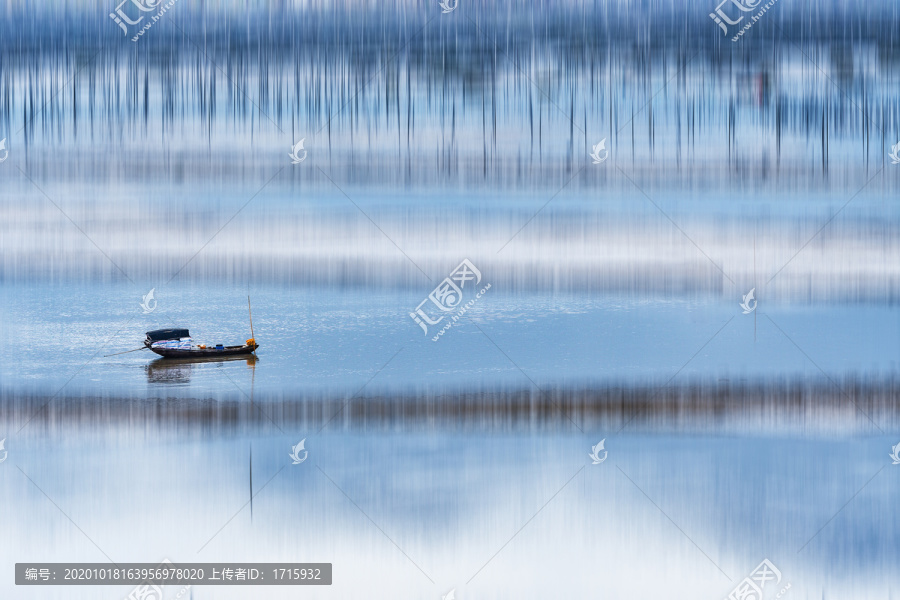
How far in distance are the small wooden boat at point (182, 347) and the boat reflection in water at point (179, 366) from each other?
0.71 ft

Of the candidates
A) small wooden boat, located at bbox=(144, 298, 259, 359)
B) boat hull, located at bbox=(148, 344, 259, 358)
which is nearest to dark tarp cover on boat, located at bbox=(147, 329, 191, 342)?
small wooden boat, located at bbox=(144, 298, 259, 359)

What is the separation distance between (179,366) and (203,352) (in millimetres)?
2280

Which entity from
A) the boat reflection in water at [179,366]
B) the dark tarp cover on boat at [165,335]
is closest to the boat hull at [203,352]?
the boat reflection in water at [179,366]

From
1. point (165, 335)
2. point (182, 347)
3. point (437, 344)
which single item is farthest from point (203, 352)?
point (437, 344)

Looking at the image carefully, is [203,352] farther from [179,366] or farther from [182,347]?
[179,366]

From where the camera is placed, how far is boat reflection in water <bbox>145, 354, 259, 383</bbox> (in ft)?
105

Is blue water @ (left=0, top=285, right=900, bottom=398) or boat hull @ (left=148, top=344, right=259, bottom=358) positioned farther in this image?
boat hull @ (left=148, top=344, right=259, bottom=358)

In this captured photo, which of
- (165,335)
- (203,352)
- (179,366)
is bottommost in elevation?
(179,366)

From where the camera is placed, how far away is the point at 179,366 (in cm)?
3525

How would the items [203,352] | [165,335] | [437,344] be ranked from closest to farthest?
[203,352], [165,335], [437,344]

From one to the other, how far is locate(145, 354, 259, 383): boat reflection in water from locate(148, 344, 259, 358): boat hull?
190mm

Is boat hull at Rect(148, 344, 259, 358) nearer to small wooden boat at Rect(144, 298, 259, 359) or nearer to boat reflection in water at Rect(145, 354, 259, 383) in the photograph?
small wooden boat at Rect(144, 298, 259, 359)

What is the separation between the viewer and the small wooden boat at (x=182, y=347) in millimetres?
36875

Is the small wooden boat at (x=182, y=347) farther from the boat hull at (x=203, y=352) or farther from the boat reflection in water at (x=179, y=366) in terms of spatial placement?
the boat reflection in water at (x=179, y=366)
